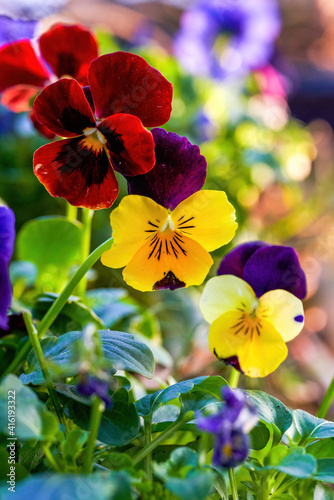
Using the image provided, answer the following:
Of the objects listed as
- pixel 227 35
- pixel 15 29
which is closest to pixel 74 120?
pixel 15 29

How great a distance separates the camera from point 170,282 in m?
0.46

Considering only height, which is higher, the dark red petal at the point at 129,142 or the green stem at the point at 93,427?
the dark red petal at the point at 129,142

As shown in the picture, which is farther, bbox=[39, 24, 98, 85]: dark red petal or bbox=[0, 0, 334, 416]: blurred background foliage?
bbox=[0, 0, 334, 416]: blurred background foliage

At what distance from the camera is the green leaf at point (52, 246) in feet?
2.20

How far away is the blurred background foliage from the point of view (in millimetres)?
915

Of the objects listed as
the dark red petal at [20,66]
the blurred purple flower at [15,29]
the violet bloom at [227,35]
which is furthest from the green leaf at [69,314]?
the violet bloom at [227,35]

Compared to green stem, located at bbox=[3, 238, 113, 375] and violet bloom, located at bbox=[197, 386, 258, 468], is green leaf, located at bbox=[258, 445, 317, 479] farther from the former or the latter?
green stem, located at bbox=[3, 238, 113, 375]

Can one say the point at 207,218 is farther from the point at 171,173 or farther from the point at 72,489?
the point at 72,489

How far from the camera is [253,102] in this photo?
165 cm

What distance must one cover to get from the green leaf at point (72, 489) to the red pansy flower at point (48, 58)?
44 cm

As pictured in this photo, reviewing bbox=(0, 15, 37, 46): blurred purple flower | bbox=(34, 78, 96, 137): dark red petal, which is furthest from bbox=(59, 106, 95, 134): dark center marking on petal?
bbox=(0, 15, 37, 46): blurred purple flower

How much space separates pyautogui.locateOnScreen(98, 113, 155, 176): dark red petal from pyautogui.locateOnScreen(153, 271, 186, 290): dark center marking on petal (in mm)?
98

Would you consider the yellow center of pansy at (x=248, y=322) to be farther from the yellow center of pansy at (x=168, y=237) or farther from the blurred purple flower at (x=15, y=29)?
the blurred purple flower at (x=15, y=29)

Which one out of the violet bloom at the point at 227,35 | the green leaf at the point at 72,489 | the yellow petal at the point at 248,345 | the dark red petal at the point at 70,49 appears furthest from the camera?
the violet bloom at the point at 227,35
